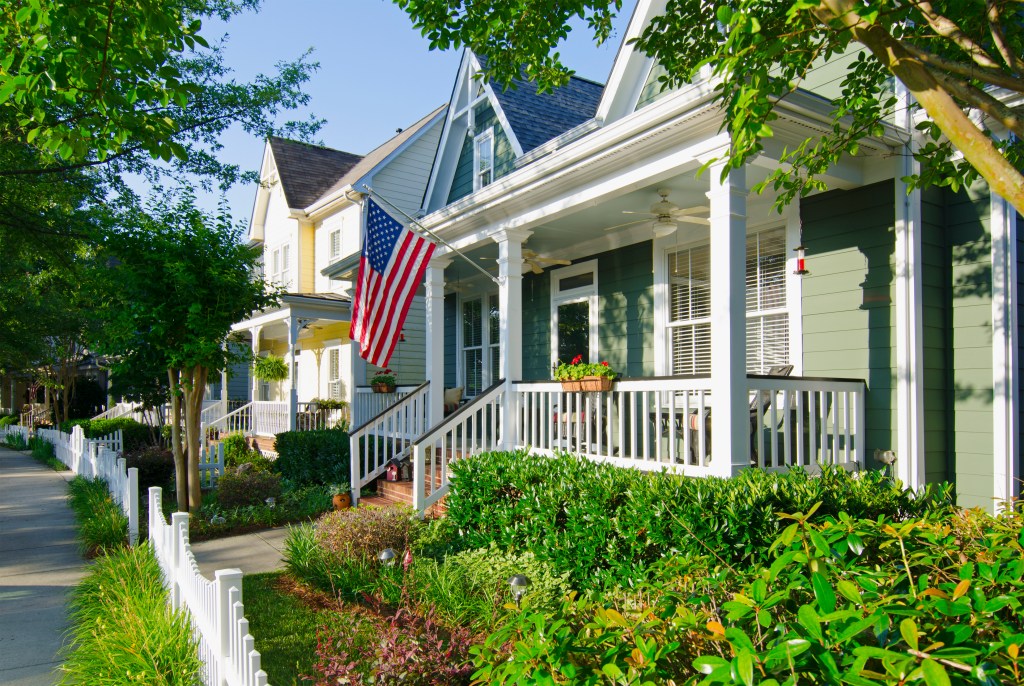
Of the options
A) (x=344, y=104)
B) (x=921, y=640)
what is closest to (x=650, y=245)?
(x=344, y=104)

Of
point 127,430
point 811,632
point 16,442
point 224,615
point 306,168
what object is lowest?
point 16,442

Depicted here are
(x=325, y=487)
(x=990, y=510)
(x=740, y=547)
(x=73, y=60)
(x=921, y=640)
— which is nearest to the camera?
(x=921, y=640)

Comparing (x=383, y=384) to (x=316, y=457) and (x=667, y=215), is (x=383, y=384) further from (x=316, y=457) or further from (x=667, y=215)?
(x=667, y=215)

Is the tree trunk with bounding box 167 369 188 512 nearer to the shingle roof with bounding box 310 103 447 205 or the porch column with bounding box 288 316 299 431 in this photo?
the porch column with bounding box 288 316 299 431

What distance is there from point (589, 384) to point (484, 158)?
6462 mm

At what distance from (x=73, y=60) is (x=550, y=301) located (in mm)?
7308

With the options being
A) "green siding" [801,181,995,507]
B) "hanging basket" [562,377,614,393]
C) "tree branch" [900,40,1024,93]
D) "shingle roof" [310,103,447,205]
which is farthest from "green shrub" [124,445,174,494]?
"tree branch" [900,40,1024,93]

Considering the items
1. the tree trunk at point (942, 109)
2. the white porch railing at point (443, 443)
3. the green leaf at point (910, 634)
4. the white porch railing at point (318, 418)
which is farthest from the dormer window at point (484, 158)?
the green leaf at point (910, 634)

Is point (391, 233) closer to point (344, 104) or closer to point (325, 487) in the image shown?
point (344, 104)

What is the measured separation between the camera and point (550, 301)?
1098cm

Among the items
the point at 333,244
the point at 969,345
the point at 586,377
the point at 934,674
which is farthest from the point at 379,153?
the point at 934,674

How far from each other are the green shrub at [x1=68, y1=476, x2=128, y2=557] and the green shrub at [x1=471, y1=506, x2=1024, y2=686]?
18.9 ft

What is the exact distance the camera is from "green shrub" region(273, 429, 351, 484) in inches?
426

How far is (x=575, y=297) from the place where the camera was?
10.6 m
